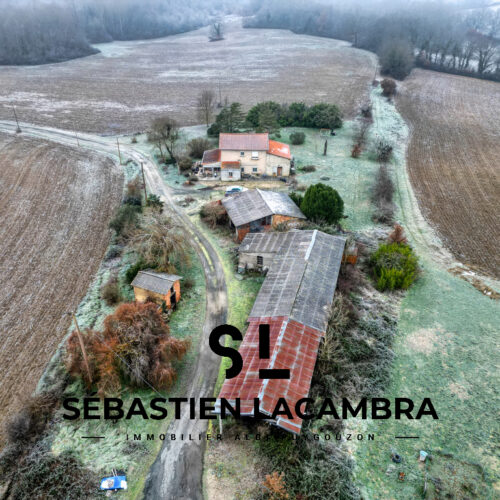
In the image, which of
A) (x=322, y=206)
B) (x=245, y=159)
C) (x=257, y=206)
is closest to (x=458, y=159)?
(x=245, y=159)

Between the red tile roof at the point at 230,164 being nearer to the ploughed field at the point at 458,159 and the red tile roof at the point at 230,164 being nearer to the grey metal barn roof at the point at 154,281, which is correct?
the ploughed field at the point at 458,159

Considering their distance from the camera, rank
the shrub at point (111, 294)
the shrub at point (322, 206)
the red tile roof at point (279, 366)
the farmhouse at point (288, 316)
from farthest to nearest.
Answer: the shrub at point (322, 206), the shrub at point (111, 294), the farmhouse at point (288, 316), the red tile roof at point (279, 366)

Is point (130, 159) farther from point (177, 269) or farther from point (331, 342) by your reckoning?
point (331, 342)

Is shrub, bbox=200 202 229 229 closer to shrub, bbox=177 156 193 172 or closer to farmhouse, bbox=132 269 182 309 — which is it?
farmhouse, bbox=132 269 182 309

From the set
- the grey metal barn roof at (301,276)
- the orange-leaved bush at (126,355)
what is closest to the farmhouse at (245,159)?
the grey metal barn roof at (301,276)

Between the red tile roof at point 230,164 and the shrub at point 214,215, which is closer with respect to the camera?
the shrub at point 214,215

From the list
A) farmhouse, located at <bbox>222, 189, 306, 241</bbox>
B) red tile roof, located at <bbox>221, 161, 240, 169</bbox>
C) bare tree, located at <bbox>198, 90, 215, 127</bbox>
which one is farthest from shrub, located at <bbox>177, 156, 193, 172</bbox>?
bare tree, located at <bbox>198, 90, 215, 127</bbox>
